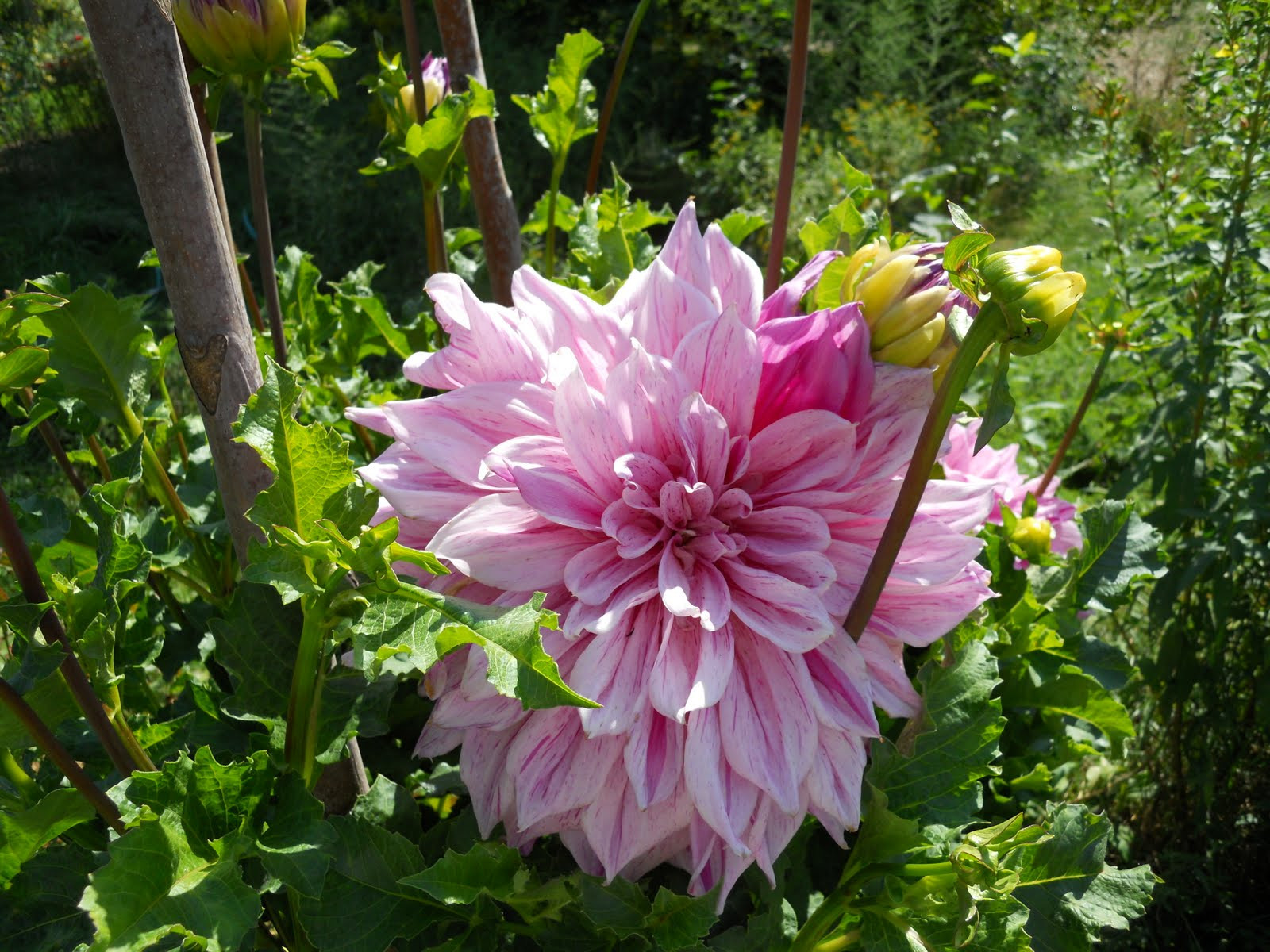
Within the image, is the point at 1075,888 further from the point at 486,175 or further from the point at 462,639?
the point at 486,175

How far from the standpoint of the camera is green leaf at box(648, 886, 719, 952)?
1.96 feet

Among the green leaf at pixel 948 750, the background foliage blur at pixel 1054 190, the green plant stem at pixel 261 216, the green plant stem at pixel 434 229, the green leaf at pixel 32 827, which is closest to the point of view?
the green leaf at pixel 32 827

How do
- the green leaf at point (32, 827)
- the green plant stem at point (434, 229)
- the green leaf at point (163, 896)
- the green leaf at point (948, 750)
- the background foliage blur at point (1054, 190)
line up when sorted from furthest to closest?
the background foliage blur at point (1054, 190) → the green plant stem at point (434, 229) → the green leaf at point (948, 750) → the green leaf at point (32, 827) → the green leaf at point (163, 896)

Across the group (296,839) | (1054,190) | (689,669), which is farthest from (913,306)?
(1054,190)

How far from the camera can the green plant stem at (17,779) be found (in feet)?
2.17

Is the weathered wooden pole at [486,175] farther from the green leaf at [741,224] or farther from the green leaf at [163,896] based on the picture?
the green leaf at [163,896]

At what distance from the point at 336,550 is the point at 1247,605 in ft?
5.40

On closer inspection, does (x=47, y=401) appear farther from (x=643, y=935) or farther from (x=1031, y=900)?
(x=1031, y=900)

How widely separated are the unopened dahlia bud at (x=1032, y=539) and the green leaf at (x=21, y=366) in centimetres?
82

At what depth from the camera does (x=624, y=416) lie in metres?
0.59

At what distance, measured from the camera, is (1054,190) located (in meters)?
5.59

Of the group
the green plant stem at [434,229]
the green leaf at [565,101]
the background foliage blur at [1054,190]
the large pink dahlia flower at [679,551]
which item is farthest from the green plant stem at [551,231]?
the large pink dahlia flower at [679,551]

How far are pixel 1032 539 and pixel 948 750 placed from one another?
0.37 m

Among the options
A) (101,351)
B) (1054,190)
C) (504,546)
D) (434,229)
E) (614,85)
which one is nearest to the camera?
(504,546)
